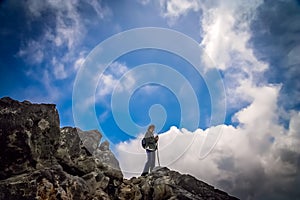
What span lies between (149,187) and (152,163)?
14.9ft

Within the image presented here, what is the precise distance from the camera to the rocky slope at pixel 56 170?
14297 mm

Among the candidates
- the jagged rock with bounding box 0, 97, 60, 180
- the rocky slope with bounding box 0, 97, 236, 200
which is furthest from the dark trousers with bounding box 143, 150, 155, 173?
the jagged rock with bounding box 0, 97, 60, 180

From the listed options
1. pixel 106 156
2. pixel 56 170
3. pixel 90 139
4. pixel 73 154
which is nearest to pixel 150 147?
pixel 106 156

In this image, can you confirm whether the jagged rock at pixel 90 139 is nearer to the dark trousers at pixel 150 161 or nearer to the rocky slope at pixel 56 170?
the rocky slope at pixel 56 170

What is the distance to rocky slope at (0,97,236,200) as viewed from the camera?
14.3 metres

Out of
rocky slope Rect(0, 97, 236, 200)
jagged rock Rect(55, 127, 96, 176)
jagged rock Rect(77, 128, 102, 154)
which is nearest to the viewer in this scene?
rocky slope Rect(0, 97, 236, 200)

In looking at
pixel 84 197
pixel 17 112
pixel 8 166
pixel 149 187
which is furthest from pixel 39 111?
pixel 149 187

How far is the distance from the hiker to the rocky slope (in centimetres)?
181

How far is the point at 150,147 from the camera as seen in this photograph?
2456cm

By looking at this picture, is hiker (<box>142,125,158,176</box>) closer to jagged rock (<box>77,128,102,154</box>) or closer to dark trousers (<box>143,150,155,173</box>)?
dark trousers (<box>143,150,155,173</box>)

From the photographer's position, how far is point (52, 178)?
14719 millimetres

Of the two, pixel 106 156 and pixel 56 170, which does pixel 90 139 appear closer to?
pixel 106 156

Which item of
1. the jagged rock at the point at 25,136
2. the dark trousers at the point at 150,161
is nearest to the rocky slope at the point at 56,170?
the jagged rock at the point at 25,136

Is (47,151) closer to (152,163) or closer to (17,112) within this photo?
(17,112)
